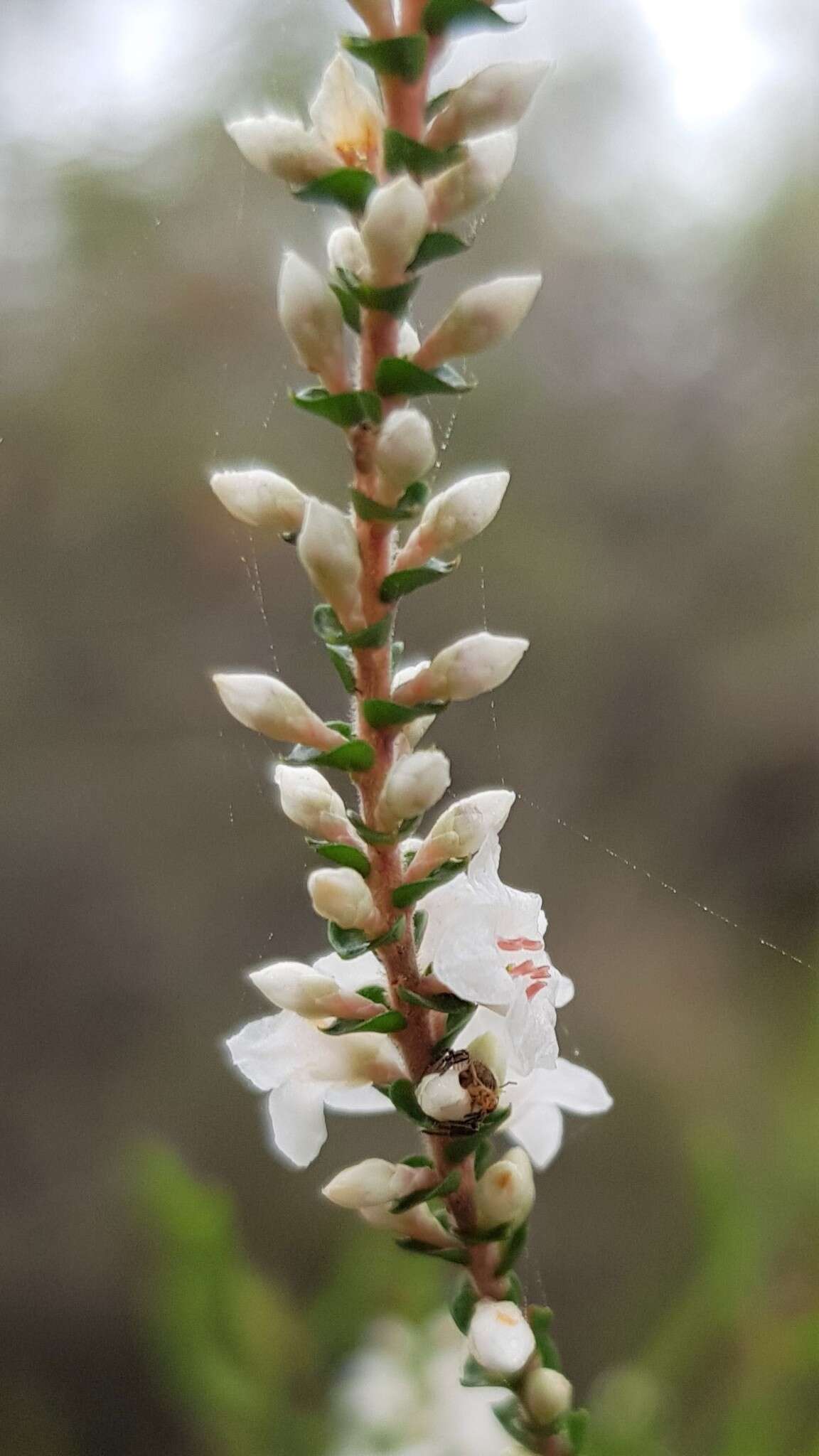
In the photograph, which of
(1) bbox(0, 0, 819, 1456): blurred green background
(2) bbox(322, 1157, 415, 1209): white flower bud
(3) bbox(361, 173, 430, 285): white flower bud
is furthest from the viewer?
(1) bbox(0, 0, 819, 1456): blurred green background

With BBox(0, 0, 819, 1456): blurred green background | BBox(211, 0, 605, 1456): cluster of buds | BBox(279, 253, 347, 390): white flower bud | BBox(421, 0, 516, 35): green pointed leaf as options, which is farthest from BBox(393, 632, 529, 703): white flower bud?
BBox(0, 0, 819, 1456): blurred green background

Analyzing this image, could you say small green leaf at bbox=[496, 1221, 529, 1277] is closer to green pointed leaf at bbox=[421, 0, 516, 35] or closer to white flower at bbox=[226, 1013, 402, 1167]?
white flower at bbox=[226, 1013, 402, 1167]

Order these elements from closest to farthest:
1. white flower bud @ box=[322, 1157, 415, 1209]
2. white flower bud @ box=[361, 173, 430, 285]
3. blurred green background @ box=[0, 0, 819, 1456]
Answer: white flower bud @ box=[361, 173, 430, 285], white flower bud @ box=[322, 1157, 415, 1209], blurred green background @ box=[0, 0, 819, 1456]

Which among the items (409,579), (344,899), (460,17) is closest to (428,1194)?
(344,899)

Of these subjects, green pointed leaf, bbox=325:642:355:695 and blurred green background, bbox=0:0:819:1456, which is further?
blurred green background, bbox=0:0:819:1456

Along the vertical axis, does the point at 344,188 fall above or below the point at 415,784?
above

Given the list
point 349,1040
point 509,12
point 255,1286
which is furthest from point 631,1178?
point 509,12

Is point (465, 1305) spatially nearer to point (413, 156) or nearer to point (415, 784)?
point (415, 784)
